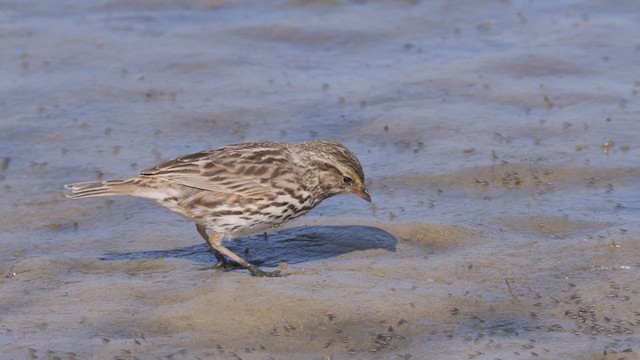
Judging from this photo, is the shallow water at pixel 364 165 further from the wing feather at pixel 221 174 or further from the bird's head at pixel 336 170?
the wing feather at pixel 221 174

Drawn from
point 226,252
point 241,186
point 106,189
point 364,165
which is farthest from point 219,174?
point 364,165

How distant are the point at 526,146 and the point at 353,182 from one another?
122 inches

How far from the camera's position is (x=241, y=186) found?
10398 mm

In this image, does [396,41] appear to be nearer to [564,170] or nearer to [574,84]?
[574,84]

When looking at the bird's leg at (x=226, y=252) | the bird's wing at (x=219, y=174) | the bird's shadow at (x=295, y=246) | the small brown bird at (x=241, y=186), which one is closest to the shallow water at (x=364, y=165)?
the bird's shadow at (x=295, y=246)

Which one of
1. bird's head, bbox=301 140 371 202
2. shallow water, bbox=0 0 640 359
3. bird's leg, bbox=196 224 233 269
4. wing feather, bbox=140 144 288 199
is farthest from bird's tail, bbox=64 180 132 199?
bird's head, bbox=301 140 371 202

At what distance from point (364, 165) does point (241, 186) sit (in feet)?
9.34

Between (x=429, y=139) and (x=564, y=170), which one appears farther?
(x=429, y=139)

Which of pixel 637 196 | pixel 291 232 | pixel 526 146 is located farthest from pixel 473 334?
pixel 526 146

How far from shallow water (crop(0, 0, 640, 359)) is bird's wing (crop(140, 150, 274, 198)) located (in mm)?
686

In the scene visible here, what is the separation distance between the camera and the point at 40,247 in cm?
1095

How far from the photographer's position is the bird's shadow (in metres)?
10.7

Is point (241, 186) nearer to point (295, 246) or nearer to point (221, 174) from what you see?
point (221, 174)

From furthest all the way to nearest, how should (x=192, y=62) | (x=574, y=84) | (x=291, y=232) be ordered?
(x=192, y=62) < (x=574, y=84) < (x=291, y=232)
